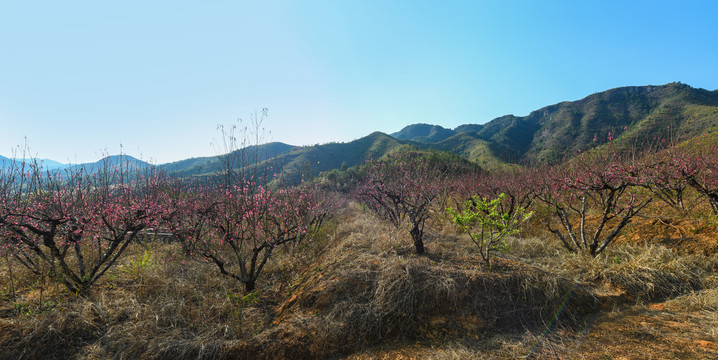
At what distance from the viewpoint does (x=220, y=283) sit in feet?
17.3

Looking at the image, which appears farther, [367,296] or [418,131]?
[418,131]

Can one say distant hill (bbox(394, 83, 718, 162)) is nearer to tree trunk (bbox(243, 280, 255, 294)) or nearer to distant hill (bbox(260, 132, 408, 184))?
distant hill (bbox(260, 132, 408, 184))

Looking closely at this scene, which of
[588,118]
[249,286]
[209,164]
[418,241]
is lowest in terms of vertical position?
[249,286]

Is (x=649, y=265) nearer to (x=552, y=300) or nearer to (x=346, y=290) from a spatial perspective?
(x=552, y=300)

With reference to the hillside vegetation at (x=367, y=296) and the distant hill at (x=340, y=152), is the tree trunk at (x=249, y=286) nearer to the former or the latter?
the hillside vegetation at (x=367, y=296)

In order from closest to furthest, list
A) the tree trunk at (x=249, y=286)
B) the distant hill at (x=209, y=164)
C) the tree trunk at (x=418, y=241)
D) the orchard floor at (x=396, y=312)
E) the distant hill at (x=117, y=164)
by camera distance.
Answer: the orchard floor at (x=396, y=312) < the tree trunk at (x=249, y=286) < the distant hill at (x=209, y=164) < the tree trunk at (x=418, y=241) < the distant hill at (x=117, y=164)

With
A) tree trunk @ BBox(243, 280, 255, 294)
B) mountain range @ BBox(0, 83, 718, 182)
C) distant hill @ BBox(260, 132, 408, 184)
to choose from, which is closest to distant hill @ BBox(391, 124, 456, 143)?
mountain range @ BBox(0, 83, 718, 182)

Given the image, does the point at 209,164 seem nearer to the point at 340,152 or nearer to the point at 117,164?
the point at 340,152

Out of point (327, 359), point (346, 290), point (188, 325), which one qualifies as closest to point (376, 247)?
point (346, 290)

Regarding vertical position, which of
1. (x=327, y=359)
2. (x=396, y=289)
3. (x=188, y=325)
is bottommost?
(x=327, y=359)

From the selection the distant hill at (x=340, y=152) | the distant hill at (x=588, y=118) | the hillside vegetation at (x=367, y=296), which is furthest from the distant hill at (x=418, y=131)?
the hillside vegetation at (x=367, y=296)

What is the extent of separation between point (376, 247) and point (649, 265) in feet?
17.3

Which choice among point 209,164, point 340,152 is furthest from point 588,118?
point 209,164

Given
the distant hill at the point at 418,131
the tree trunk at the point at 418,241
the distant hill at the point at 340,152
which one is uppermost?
the distant hill at the point at 418,131
